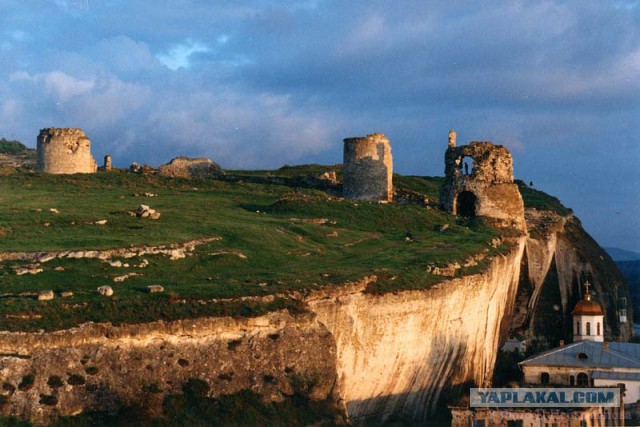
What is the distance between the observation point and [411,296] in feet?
146

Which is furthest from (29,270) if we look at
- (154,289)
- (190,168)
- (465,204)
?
(190,168)

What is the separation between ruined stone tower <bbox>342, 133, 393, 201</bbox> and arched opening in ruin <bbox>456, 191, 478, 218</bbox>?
4.46 metres

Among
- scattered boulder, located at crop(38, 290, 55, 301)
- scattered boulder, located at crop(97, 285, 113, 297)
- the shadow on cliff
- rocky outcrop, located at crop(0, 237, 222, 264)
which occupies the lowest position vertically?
the shadow on cliff

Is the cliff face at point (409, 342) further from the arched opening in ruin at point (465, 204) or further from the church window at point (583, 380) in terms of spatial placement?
the arched opening in ruin at point (465, 204)

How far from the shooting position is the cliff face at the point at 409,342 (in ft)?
134

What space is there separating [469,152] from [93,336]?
3835 cm

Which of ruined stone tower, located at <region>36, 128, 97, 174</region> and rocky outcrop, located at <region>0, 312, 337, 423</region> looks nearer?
rocky outcrop, located at <region>0, 312, 337, 423</region>

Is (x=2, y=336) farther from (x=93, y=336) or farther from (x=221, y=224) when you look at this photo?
(x=221, y=224)

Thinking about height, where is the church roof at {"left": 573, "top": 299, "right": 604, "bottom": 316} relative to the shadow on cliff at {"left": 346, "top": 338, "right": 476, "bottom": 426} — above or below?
above

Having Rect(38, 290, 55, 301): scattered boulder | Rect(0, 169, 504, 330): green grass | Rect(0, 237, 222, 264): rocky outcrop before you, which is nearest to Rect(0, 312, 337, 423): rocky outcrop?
Rect(0, 169, 504, 330): green grass

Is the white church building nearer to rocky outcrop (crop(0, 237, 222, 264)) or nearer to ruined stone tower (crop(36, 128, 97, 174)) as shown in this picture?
rocky outcrop (crop(0, 237, 222, 264))

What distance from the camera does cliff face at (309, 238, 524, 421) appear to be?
134ft

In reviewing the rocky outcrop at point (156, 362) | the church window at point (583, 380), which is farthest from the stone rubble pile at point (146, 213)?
the church window at point (583, 380)

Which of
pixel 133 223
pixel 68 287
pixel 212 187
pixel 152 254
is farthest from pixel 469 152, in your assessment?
pixel 68 287
